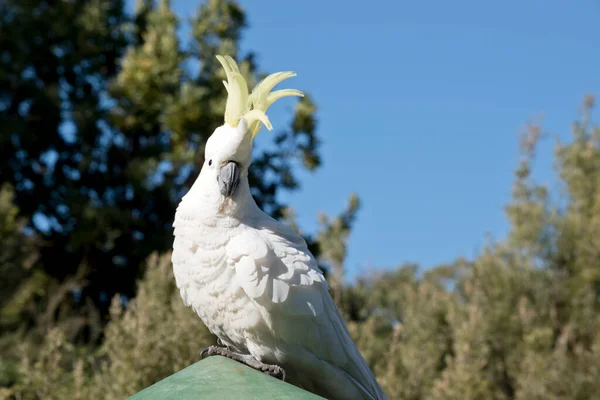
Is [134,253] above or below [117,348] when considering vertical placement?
above

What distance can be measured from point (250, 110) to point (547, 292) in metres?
6.40

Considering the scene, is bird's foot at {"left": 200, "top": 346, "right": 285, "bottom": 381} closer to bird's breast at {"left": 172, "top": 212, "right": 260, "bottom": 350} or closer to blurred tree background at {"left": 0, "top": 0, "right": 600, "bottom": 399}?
bird's breast at {"left": 172, "top": 212, "right": 260, "bottom": 350}

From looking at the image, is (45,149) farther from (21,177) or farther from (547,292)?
(547,292)

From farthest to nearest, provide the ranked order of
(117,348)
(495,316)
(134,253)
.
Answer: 1. (134,253)
2. (495,316)
3. (117,348)

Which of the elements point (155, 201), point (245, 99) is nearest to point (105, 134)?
point (155, 201)

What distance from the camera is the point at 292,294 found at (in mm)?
2672

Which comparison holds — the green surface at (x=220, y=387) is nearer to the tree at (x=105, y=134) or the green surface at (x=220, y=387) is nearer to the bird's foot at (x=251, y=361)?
the bird's foot at (x=251, y=361)

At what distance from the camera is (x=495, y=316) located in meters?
7.47

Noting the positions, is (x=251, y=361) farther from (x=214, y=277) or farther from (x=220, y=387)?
(x=220, y=387)

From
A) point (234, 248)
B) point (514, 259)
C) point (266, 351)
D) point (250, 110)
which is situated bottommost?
point (266, 351)

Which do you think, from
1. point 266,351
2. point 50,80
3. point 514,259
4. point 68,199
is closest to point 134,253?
point 68,199

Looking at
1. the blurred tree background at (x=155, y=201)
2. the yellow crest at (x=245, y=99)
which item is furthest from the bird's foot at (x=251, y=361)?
the blurred tree background at (x=155, y=201)

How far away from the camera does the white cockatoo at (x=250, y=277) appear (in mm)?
2646

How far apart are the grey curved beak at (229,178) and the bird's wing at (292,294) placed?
0.59 feet
